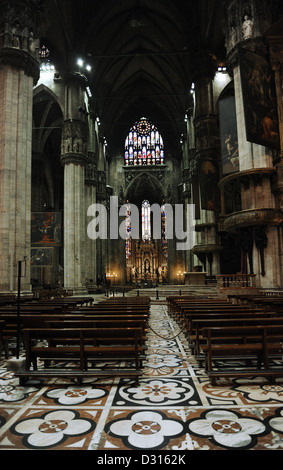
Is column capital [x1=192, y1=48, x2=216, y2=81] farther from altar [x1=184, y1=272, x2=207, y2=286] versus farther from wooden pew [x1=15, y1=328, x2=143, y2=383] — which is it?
wooden pew [x1=15, y1=328, x2=143, y2=383]

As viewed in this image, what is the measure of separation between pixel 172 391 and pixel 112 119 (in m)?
44.9

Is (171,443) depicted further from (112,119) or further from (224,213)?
(112,119)

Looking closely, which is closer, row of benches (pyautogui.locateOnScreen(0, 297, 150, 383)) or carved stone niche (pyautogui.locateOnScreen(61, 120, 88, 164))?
row of benches (pyautogui.locateOnScreen(0, 297, 150, 383))

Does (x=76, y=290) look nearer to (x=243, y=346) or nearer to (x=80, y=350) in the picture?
(x=80, y=350)

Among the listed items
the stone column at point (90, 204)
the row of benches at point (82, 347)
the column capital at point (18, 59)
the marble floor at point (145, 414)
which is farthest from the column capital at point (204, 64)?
the marble floor at point (145, 414)

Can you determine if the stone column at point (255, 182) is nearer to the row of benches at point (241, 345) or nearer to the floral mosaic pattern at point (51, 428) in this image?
the row of benches at point (241, 345)

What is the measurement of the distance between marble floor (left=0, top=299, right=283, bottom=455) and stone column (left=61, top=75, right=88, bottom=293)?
66.5 feet

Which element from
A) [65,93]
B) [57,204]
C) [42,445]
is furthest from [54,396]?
[57,204]

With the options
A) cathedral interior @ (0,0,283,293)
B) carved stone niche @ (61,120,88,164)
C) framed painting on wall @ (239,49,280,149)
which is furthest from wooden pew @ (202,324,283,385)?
carved stone niche @ (61,120,88,164)

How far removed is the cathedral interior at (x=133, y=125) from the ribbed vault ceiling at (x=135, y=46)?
0.15 m

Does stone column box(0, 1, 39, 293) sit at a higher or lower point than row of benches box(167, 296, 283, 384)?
higher

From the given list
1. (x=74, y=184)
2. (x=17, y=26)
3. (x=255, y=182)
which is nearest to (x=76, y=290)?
(x=74, y=184)

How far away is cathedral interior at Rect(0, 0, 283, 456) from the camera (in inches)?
135

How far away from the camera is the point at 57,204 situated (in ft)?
144
